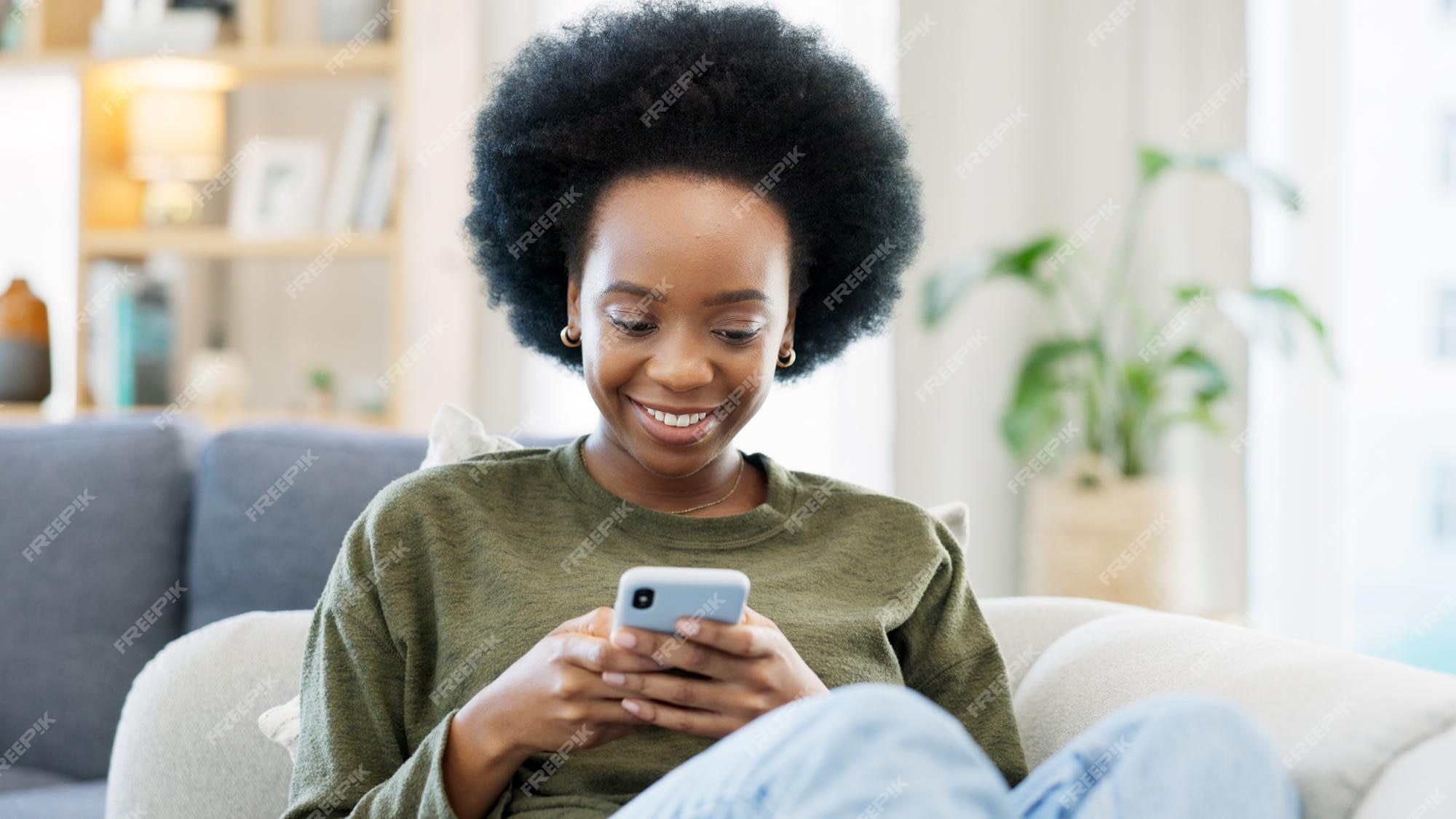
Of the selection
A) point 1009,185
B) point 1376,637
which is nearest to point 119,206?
point 1009,185

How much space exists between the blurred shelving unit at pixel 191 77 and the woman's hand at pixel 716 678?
7.87 ft

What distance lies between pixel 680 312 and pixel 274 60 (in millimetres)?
2497

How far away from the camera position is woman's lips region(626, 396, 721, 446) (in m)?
1.25

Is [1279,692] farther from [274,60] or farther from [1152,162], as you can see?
[274,60]

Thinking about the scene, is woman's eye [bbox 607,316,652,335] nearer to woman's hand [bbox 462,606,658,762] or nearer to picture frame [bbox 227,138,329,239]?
woman's hand [bbox 462,606,658,762]

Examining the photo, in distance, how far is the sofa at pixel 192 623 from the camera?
1.37 meters

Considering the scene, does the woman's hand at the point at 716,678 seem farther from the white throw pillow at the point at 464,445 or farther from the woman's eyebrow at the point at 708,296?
the white throw pillow at the point at 464,445

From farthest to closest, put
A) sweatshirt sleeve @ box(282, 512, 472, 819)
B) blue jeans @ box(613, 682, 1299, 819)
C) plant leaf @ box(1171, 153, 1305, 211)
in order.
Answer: plant leaf @ box(1171, 153, 1305, 211) → sweatshirt sleeve @ box(282, 512, 472, 819) → blue jeans @ box(613, 682, 1299, 819)

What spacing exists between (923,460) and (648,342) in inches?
87.1

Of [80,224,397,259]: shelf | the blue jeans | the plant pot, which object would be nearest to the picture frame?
[80,224,397,259]: shelf

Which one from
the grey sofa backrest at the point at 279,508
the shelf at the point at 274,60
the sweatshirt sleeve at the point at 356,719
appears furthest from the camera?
the shelf at the point at 274,60

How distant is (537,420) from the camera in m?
3.62

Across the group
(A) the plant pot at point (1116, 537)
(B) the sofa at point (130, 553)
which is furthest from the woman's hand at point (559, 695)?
(A) the plant pot at point (1116, 537)

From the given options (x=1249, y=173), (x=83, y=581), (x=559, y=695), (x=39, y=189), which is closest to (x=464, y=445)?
(x=559, y=695)
